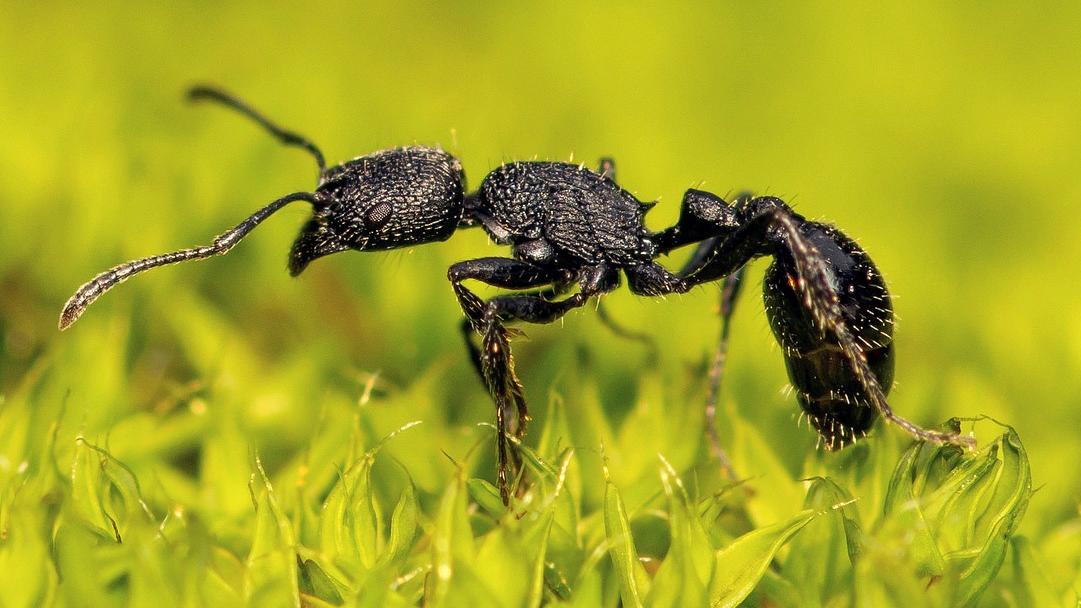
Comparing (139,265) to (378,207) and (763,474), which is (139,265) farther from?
(763,474)

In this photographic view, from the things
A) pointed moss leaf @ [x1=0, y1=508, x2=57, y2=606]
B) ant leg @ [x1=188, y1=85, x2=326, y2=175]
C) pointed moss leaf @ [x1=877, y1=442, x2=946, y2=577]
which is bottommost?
pointed moss leaf @ [x1=0, y1=508, x2=57, y2=606]

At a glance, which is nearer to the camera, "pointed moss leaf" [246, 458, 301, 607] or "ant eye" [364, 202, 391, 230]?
"pointed moss leaf" [246, 458, 301, 607]

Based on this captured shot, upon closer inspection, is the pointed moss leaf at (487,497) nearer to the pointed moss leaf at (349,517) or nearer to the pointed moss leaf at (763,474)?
the pointed moss leaf at (349,517)

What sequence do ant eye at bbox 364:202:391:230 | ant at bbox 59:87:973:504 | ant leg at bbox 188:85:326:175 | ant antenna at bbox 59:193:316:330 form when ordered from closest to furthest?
ant antenna at bbox 59:193:316:330 → ant at bbox 59:87:973:504 → ant eye at bbox 364:202:391:230 → ant leg at bbox 188:85:326:175

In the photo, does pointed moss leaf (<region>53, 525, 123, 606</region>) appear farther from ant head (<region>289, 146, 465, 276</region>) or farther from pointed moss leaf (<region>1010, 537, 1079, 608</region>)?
pointed moss leaf (<region>1010, 537, 1079, 608</region>)

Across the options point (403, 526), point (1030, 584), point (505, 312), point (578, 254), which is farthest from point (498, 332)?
point (1030, 584)

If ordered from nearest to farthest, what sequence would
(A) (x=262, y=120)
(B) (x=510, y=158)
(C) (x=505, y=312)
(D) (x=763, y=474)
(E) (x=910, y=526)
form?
(E) (x=910, y=526)
(D) (x=763, y=474)
(C) (x=505, y=312)
(A) (x=262, y=120)
(B) (x=510, y=158)

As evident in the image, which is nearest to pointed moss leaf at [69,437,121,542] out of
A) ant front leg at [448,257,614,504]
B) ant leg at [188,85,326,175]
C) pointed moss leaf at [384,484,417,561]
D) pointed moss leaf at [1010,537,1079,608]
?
pointed moss leaf at [384,484,417,561]
